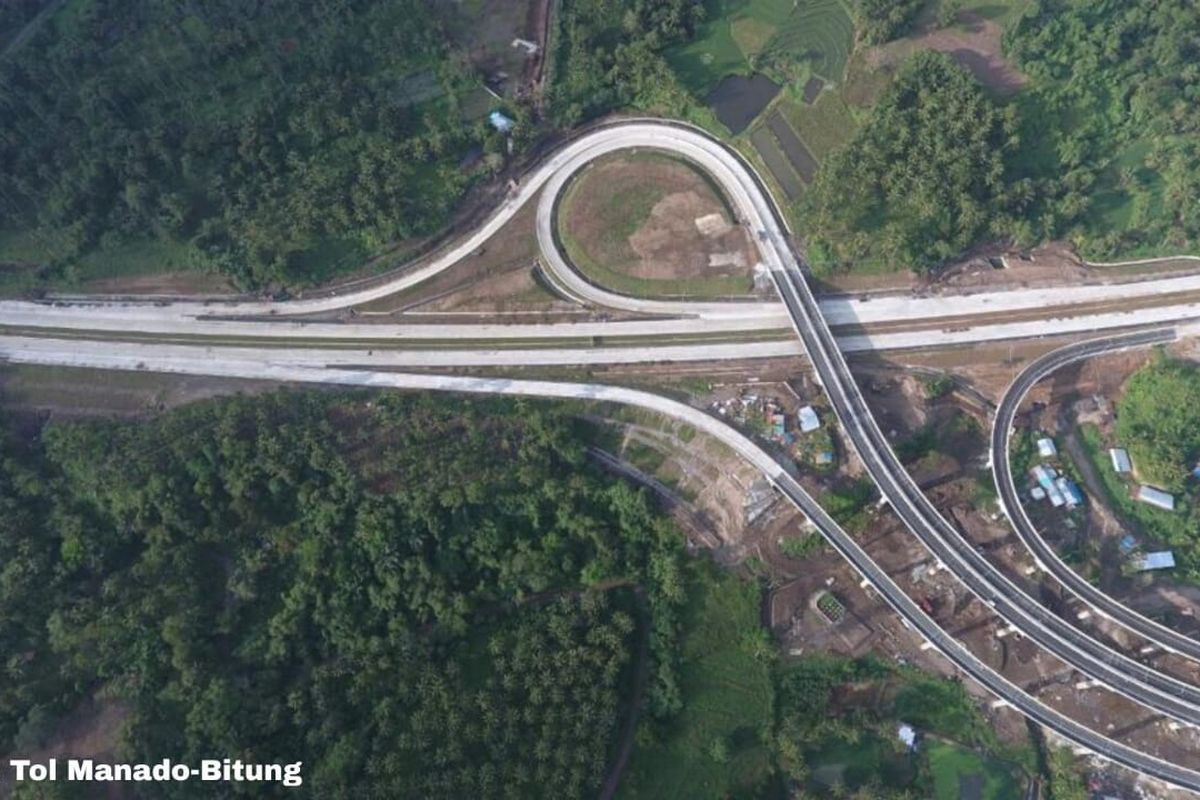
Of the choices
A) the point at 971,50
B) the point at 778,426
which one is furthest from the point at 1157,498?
the point at 971,50

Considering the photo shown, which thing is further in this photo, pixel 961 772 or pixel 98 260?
pixel 98 260

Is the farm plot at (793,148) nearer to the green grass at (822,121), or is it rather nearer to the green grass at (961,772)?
the green grass at (822,121)

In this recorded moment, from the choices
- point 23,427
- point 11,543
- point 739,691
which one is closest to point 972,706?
point 739,691

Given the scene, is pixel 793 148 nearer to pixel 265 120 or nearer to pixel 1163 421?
pixel 1163 421

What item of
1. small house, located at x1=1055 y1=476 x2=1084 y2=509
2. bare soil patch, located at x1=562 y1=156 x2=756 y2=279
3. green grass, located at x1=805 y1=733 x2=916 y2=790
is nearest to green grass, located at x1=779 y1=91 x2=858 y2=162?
bare soil patch, located at x1=562 y1=156 x2=756 y2=279

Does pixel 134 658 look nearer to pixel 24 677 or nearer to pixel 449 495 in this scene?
pixel 24 677

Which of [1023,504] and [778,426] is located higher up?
[778,426]

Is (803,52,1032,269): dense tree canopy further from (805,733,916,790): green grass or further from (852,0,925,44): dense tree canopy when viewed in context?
(805,733,916,790): green grass
